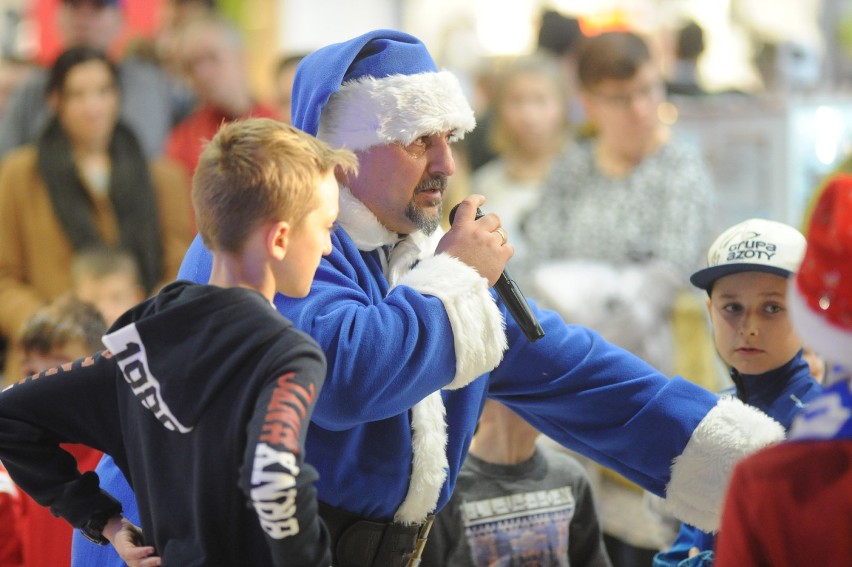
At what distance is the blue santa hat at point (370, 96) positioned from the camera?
2.04 metres

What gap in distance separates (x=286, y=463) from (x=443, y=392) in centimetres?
67

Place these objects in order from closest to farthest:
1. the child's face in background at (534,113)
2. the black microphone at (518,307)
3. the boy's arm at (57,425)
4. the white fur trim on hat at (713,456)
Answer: the boy's arm at (57,425), the black microphone at (518,307), the white fur trim on hat at (713,456), the child's face in background at (534,113)

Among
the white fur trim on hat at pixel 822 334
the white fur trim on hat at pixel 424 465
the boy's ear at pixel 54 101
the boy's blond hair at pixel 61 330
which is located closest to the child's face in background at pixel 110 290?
the boy's ear at pixel 54 101

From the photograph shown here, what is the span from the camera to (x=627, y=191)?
3.95 metres

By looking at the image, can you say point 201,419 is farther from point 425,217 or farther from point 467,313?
point 425,217

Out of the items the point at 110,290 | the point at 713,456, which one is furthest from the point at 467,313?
the point at 110,290

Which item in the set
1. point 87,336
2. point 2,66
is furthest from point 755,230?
point 2,66

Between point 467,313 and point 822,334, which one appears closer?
point 822,334

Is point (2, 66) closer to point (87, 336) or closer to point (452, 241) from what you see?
point (87, 336)

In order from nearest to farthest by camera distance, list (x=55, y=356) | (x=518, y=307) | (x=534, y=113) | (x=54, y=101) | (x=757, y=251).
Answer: (x=518, y=307) < (x=757, y=251) < (x=55, y=356) < (x=54, y=101) < (x=534, y=113)

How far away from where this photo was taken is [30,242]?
4172mm

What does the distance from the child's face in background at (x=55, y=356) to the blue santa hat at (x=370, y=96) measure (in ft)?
3.13

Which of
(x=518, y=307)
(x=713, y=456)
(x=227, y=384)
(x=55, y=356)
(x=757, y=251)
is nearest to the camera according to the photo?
(x=227, y=384)

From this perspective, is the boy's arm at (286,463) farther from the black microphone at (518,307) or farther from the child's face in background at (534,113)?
the child's face in background at (534,113)
